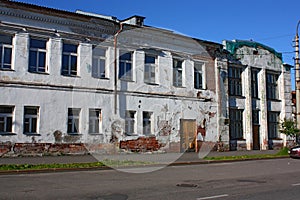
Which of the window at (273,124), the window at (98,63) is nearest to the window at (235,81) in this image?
the window at (273,124)

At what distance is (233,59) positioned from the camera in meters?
29.3

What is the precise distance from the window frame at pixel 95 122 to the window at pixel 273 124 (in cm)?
1630

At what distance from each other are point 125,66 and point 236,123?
35.9 ft

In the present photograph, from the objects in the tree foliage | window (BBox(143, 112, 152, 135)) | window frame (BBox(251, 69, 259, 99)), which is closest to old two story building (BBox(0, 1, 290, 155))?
window (BBox(143, 112, 152, 135))

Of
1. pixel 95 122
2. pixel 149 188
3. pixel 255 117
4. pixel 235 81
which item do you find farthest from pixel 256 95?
pixel 149 188

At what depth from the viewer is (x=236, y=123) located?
95.9 ft

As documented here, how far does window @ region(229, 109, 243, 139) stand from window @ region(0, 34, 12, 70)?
16.9m

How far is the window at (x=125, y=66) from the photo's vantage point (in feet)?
76.0

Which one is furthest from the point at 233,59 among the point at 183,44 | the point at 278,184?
the point at 278,184

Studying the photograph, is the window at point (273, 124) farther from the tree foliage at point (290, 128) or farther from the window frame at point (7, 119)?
the window frame at point (7, 119)

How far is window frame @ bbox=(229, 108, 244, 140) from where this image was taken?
94.2 feet

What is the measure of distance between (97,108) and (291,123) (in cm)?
1463

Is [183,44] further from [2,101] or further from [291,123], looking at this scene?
[2,101]

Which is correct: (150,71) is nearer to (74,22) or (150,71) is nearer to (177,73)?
(177,73)
